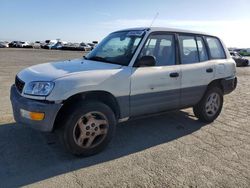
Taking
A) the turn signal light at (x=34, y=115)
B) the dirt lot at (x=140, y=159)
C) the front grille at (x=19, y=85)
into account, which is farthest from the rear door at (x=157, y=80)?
the front grille at (x=19, y=85)

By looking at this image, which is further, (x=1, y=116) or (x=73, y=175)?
(x=1, y=116)

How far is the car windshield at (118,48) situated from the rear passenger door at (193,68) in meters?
1.00

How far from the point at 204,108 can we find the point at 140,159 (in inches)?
90.8

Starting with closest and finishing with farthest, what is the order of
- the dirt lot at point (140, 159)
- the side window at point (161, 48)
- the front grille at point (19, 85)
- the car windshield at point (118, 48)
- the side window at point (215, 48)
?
the dirt lot at point (140, 159) < the front grille at point (19, 85) < the car windshield at point (118, 48) < the side window at point (161, 48) < the side window at point (215, 48)

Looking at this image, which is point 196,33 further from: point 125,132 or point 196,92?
point 125,132

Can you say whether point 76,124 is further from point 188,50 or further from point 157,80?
point 188,50

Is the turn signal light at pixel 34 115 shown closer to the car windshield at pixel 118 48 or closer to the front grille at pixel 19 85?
the front grille at pixel 19 85

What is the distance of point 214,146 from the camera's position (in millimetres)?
4535

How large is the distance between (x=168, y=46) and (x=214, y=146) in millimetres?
1946

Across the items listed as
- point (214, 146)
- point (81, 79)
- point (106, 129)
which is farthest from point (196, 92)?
point (81, 79)

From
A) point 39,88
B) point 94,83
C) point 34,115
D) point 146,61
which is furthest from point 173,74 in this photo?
point 34,115

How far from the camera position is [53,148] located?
4.17 m

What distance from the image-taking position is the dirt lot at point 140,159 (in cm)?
335

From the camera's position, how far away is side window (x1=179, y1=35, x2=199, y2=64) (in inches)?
201
